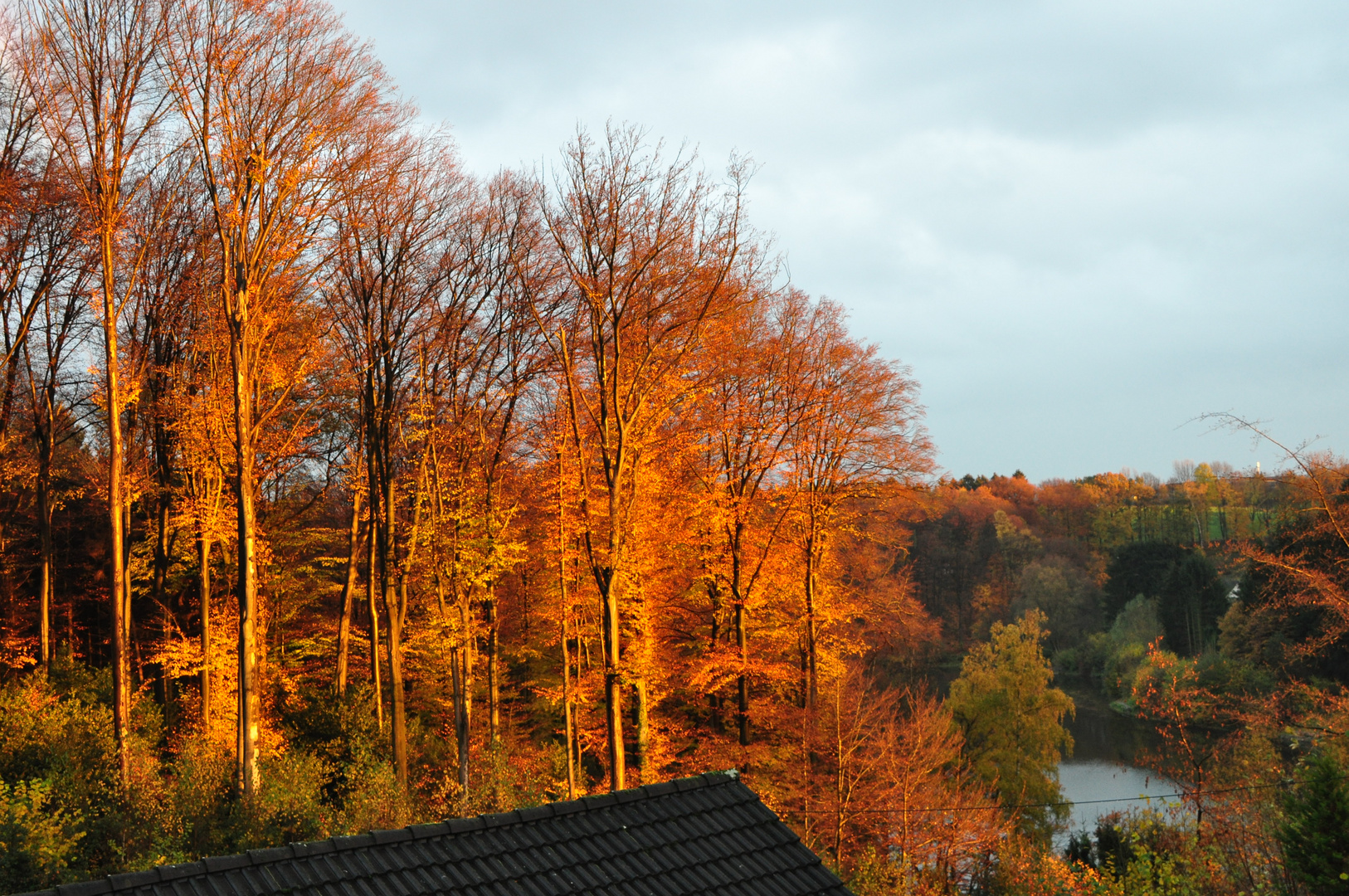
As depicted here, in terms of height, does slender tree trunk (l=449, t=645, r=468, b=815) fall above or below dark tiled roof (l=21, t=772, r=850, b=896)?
below

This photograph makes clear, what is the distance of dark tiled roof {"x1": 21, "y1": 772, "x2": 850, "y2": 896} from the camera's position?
4676mm

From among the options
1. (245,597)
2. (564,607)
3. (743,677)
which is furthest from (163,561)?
(743,677)

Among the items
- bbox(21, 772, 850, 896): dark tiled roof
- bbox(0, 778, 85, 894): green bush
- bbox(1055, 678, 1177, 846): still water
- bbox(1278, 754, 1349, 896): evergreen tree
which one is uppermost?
bbox(21, 772, 850, 896): dark tiled roof

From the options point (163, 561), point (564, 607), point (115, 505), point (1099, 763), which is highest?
point (115, 505)

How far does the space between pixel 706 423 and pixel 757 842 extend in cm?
1610

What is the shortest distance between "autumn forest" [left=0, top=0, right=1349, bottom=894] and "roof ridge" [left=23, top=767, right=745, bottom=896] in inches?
307

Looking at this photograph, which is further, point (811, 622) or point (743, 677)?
point (811, 622)

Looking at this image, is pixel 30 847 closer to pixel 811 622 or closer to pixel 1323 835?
pixel 811 622

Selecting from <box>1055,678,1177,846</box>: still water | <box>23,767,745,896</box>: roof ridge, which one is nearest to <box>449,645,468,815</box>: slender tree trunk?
<box>23,767,745,896</box>: roof ridge

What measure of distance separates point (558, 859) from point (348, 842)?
1.23 meters

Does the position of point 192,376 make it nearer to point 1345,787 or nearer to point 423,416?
point 423,416

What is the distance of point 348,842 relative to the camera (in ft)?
16.5

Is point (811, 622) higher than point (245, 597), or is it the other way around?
point (245, 597)

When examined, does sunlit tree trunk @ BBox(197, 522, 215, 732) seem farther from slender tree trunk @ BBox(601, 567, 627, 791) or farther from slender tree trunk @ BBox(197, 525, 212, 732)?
slender tree trunk @ BBox(601, 567, 627, 791)
